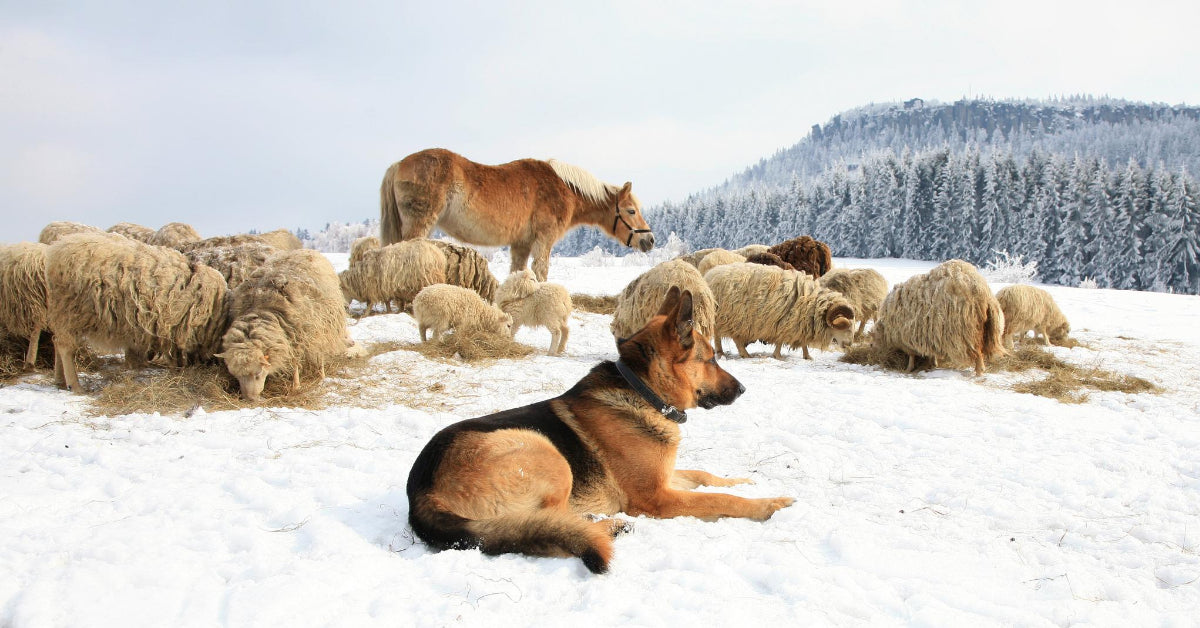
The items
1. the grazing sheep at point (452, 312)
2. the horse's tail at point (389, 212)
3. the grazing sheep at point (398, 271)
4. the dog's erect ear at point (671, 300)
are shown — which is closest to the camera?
the dog's erect ear at point (671, 300)

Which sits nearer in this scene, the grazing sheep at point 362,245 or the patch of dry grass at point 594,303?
the grazing sheep at point 362,245

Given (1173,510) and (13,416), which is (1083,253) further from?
(13,416)

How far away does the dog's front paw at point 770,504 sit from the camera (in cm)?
384

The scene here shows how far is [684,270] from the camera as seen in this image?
9.57 metres

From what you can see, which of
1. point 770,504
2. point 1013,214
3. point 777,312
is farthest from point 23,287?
point 1013,214

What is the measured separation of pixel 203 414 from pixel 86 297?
2.05 meters

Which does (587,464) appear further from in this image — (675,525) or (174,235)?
(174,235)

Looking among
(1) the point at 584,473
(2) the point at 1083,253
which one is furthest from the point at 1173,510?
(2) the point at 1083,253

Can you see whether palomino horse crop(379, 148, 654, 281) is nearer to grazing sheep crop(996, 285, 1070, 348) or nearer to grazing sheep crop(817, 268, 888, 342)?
grazing sheep crop(817, 268, 888, 342)

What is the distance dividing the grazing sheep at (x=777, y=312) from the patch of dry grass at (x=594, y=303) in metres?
5.13

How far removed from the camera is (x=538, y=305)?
9.91 meters

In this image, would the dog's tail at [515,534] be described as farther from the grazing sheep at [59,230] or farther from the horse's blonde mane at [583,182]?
the horse's blonde mane at [583,182]

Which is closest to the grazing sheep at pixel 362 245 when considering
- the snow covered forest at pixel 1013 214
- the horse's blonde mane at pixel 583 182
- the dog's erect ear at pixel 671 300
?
the horse's blonde mane at pixel 583 182

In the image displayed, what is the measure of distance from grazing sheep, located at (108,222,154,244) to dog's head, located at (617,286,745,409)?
12783 millimetres
